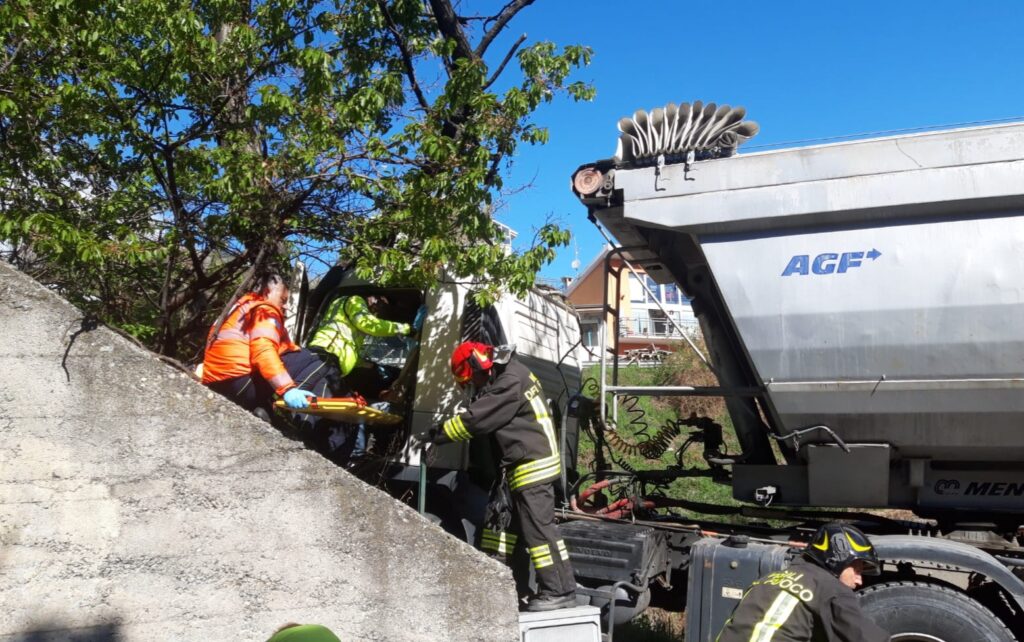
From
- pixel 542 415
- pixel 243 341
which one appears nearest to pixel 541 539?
pixel 542 415

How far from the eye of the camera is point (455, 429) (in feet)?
15.4

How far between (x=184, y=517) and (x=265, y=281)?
78.4 inches

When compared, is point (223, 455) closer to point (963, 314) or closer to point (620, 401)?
point (620, 401)

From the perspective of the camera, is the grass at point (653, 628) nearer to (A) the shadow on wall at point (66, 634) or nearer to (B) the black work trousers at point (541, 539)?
(B) the black work trousers at point (541, 539)

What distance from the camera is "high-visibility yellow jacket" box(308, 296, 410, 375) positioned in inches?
212

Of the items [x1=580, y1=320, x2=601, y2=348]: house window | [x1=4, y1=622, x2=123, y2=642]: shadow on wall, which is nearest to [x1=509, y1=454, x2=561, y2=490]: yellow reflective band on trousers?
[x1=4, y1=622, x2=123, y2=642]: shadow on wall

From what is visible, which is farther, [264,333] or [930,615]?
[264,333]

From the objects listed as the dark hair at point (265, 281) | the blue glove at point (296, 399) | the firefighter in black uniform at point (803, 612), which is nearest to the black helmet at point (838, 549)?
the firefighter in black uniform at point (803, 612)

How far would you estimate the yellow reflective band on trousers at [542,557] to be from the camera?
183 inches

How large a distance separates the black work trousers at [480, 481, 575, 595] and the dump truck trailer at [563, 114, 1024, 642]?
26 cm

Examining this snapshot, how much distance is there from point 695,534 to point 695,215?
191cm

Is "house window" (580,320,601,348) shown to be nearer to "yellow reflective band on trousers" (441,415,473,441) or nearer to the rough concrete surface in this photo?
"yellow reflective band on trousers" (441,415,473,441)

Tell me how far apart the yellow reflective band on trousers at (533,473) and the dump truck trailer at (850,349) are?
47 centimetres

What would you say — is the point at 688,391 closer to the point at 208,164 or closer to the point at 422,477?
the point at 422,477
